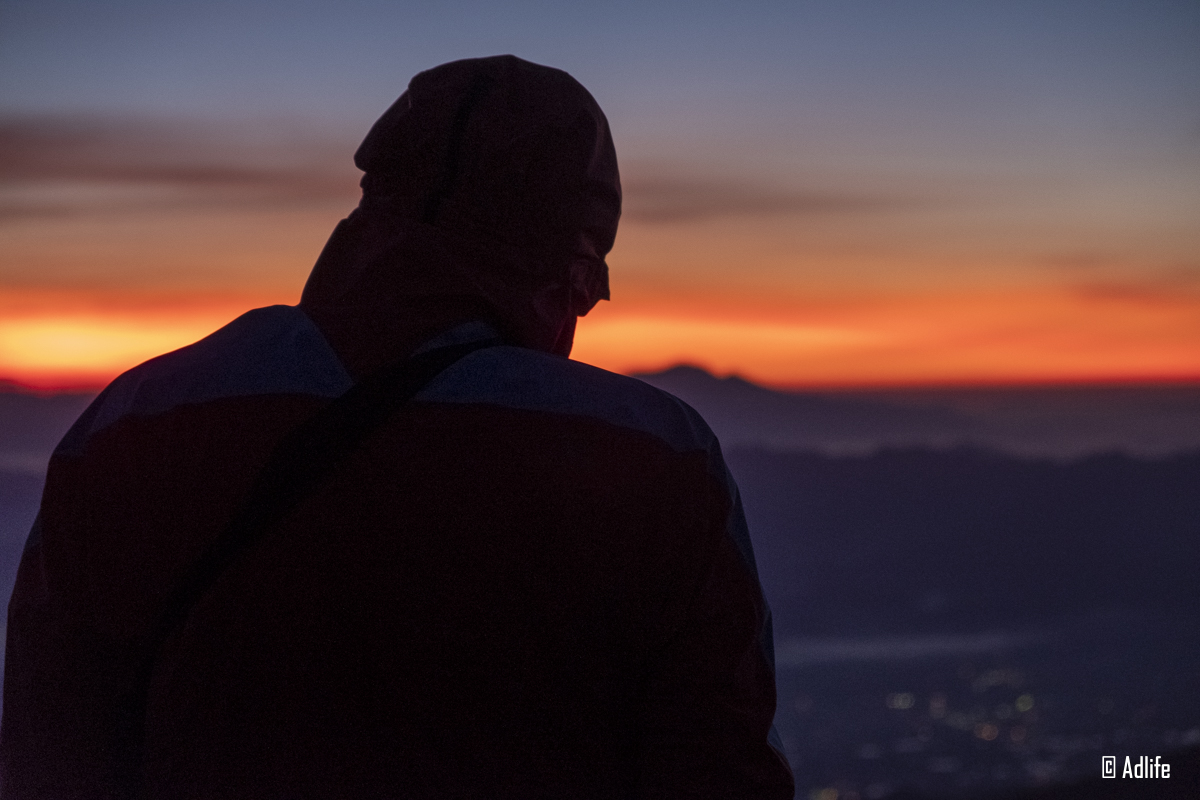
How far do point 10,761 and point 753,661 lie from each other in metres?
1.14

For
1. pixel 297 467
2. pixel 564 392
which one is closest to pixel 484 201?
pixel 564 392

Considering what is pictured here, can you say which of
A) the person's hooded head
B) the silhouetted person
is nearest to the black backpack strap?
the silhouetted person

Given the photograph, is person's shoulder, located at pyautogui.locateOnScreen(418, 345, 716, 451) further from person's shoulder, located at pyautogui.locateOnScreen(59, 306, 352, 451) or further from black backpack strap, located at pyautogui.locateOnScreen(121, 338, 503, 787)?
person's shoulder, located at pyautogui.locateOnScreen(59, 306, 352, 451)

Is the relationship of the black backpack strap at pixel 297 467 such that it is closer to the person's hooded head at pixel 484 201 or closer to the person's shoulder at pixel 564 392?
the person's shoulder at pixel 564 392

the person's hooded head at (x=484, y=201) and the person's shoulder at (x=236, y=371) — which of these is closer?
the person's shoulder at (x=236, y=371)

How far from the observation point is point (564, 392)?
51.9 inches

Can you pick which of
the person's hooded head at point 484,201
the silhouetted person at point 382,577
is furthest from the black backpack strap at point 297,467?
the person's hooded head at point 484,201

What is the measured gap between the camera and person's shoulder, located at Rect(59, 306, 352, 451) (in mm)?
1276

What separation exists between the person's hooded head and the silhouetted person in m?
0.08

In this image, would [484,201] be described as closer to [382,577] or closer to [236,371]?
[236,371]

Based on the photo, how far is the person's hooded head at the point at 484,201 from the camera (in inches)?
57.7

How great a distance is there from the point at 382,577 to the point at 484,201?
67 cm

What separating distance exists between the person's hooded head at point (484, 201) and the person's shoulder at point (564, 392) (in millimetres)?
141

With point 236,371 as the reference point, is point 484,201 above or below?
above
